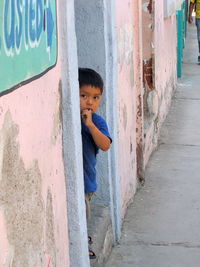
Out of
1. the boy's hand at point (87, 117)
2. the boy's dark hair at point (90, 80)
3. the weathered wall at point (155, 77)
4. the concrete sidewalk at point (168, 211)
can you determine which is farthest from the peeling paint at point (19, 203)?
the weathered wall at point (155, 77)

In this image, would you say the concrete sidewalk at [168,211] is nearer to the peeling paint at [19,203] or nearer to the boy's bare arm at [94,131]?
the boy's bare arm at [94,131]

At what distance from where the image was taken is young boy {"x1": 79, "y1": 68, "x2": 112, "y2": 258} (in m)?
4.22

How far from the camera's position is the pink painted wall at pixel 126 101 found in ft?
17.9

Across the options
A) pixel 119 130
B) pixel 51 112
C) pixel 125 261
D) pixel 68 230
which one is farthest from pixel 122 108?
pixel 51 112

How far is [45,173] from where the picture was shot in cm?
312

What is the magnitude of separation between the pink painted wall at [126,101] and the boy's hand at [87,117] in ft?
3.83

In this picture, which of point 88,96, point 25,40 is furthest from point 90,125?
point 25,40

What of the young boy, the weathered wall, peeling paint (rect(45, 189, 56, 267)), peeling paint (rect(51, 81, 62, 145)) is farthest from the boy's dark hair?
the weathered wall

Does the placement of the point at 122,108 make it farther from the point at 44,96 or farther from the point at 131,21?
the point at 44,96

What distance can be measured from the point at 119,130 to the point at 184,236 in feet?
2.91

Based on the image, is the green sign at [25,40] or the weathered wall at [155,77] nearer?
the green sign at [25,40]

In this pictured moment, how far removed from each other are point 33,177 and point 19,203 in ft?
0.83

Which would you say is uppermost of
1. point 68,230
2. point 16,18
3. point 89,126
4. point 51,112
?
point 16,18

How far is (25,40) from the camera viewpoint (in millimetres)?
2654
